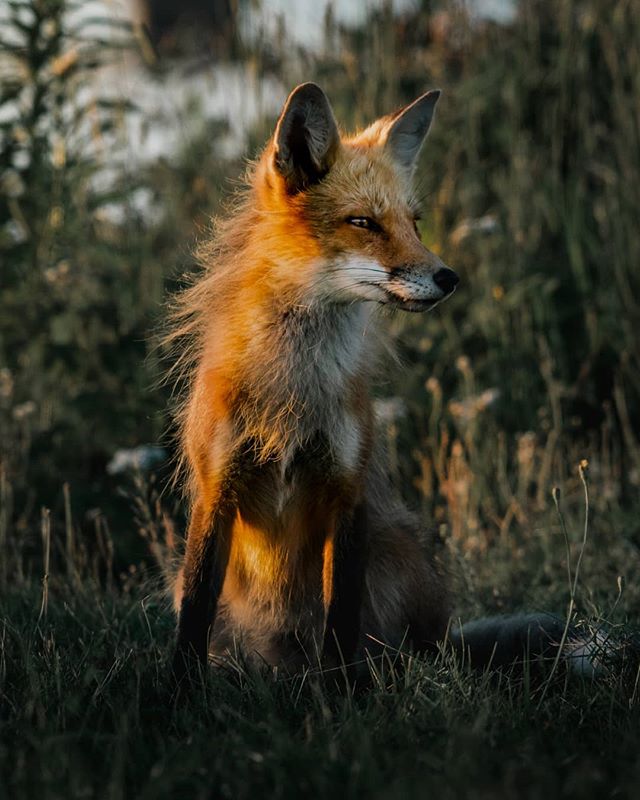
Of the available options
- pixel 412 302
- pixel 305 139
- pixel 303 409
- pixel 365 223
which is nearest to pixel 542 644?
pixel 303 409

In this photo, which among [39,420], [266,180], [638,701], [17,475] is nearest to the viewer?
[638,701]

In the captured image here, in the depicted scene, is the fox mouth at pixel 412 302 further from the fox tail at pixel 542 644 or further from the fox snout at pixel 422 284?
the fox tail at pixel 542 644

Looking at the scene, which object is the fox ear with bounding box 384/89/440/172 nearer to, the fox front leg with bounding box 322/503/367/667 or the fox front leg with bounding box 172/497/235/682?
the fox front leg with bounding box 322/503/367/667

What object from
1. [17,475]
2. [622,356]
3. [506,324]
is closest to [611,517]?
[622,356]

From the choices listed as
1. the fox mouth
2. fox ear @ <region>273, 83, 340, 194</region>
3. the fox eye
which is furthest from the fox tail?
fox ear @ <region>273, 83, 340, 194</region>

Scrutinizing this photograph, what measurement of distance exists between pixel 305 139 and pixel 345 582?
160 centimetres

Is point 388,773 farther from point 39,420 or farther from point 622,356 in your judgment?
point 39,420

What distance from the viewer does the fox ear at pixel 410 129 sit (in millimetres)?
3986

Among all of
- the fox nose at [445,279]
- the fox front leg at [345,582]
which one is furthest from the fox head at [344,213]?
the fox front leg at [345,582]

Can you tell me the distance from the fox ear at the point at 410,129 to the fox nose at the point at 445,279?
80cm

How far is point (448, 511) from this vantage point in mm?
6320

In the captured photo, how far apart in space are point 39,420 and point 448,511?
112 inches

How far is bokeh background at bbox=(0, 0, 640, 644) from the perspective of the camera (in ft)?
19.2

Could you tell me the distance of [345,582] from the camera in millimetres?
3551
